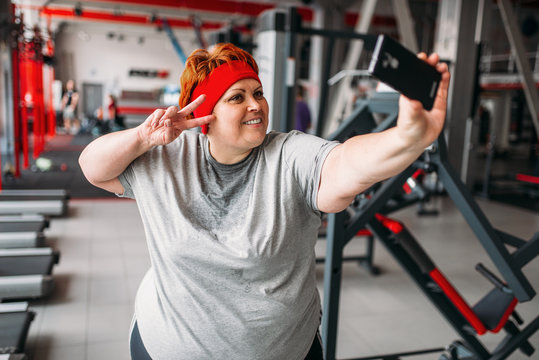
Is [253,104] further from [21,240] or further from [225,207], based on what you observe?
[21,240]

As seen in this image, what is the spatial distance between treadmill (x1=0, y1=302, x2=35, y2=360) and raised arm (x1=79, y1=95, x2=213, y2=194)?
1.48 meters

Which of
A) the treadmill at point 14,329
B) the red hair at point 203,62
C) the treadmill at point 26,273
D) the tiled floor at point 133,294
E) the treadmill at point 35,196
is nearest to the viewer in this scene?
the red hair at point 203,62

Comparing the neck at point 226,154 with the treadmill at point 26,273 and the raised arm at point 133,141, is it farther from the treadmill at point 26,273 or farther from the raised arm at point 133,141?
the treadmill at point 26,273

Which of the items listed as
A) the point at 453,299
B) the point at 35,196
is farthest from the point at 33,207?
the point at 453,299

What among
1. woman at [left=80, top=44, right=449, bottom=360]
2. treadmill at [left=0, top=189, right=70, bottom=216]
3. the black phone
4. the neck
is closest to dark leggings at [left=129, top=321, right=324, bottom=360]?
woman at [left=80, top=44, right=449, bottom=360]

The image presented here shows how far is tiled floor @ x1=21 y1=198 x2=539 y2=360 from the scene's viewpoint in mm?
2639

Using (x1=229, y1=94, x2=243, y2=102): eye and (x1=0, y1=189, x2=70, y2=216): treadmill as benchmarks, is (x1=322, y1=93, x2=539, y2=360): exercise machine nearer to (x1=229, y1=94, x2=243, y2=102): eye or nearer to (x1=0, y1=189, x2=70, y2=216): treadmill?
(x1=229, y1=94, x2=243, y2=102): eye

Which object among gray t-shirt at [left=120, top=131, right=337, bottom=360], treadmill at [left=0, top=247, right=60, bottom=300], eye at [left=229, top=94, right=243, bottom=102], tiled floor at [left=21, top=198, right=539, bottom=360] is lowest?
tiled floor at [left=21, top=198, right=539, bottom=360]

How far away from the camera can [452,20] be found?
22.1 ft

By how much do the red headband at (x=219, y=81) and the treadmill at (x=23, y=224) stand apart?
342cm

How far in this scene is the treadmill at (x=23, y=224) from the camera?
3895mm

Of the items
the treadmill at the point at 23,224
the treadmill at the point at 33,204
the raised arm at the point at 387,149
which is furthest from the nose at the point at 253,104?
the treadmill at the point at 33,204

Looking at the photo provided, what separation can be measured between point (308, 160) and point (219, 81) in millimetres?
274

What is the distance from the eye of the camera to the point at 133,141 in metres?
0.99
